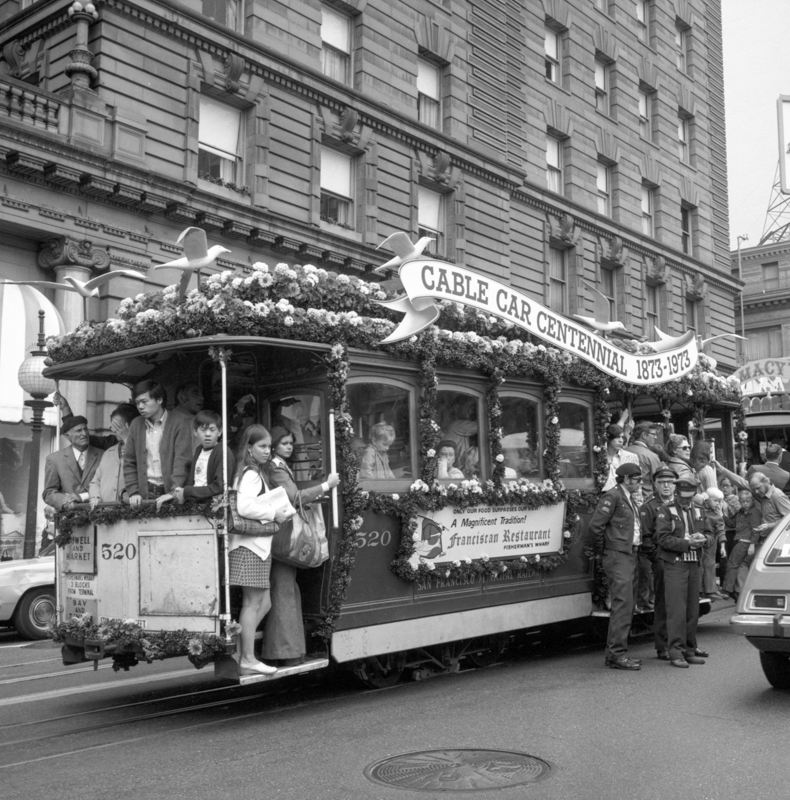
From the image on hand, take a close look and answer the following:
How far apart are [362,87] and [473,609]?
1844 cm

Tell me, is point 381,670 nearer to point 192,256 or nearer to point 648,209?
point 192,256

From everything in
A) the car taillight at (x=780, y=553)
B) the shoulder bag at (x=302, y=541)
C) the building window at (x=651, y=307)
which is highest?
the building window at (x=651, y=307)

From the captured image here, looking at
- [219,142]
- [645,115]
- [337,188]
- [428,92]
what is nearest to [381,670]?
[219,142]

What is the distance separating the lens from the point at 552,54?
33281 mm

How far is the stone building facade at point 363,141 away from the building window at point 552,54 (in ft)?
0.29

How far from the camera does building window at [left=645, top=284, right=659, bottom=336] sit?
36.6 m

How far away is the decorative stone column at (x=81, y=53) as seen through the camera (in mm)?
18984

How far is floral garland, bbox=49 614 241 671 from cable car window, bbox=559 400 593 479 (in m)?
4.47

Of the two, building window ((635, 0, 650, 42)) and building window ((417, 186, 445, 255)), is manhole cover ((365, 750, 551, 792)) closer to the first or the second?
building window ((417, 186, 445, 255))

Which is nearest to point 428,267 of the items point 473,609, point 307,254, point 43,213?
point 473,609

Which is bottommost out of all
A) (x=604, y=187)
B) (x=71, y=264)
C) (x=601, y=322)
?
(x=601, y=322)

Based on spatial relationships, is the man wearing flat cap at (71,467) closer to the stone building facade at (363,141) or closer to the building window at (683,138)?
the stone building facade at (363,141)

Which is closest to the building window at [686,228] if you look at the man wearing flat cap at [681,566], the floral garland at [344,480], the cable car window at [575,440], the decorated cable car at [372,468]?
the cable car window at [575,440]

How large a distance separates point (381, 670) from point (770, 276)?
5707cm
